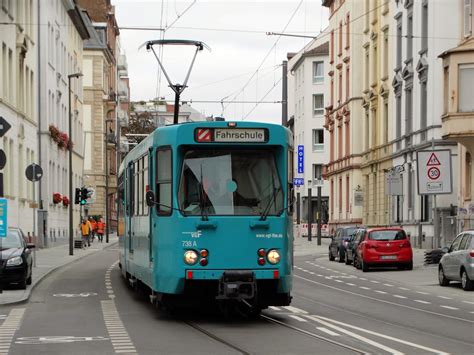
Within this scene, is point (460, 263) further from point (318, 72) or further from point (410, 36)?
point (318, 72)

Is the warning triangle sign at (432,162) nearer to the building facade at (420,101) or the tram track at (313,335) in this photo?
the building facade at (420,101)

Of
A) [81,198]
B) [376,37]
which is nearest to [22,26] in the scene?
[81,198]

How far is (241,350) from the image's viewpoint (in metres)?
13.7

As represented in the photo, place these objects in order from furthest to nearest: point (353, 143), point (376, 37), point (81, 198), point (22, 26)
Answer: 1. point (353, 143)
2. point (376, 37)
3. point (81, 198)
4. point (22, 26)

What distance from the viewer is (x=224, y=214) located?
57.8 feet

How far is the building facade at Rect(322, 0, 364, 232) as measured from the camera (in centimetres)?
7250

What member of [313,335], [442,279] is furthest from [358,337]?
[442,279]

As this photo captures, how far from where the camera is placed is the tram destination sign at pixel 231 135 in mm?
17828

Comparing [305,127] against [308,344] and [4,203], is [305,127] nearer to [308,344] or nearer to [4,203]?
[4,203]

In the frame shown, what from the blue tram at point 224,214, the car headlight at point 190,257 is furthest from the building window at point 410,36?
the car headlight at point 190,257

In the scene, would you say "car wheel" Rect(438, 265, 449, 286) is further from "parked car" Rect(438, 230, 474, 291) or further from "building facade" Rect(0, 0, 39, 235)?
"building facade" Rect(0, 0, 39, 235)

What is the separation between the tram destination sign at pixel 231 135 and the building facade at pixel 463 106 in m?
27.5

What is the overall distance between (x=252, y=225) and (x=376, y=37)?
163 ft

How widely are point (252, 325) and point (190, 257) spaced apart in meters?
1.37
